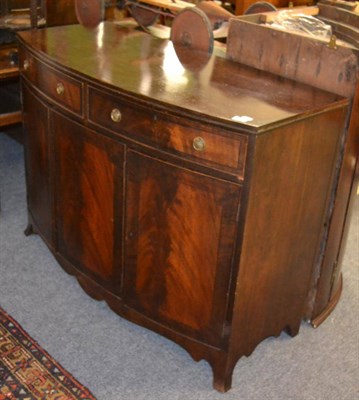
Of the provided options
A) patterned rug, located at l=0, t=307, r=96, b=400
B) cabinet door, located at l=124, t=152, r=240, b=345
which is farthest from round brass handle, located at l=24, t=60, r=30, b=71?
patterned rug, located at l=0, t=307, r=96, b=400

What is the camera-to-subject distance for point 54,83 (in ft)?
6.72

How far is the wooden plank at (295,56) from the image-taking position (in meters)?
1.74

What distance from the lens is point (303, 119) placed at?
1.64 meters

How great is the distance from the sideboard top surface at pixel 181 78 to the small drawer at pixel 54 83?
0.05 meters

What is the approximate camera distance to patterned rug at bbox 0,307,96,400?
73.9 inches

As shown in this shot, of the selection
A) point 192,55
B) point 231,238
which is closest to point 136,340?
point 231,238

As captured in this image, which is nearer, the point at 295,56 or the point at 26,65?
the point at 295,56

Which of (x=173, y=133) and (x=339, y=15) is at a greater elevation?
(x=339, y=15)

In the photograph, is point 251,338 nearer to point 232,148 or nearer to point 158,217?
point 158,217

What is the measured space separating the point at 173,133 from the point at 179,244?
373 millimetres

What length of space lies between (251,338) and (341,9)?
131cm

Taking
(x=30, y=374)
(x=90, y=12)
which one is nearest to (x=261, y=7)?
(x=90, y=12)

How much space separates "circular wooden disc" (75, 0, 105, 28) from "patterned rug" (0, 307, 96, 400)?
1.35 meters

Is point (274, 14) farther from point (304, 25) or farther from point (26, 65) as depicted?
point (26, 65)
